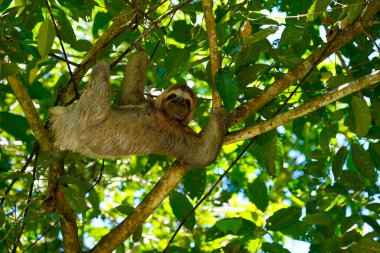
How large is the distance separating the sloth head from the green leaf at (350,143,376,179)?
7.09 ft

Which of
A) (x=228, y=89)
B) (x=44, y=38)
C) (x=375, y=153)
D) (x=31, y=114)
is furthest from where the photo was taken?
(x=375, y=153)

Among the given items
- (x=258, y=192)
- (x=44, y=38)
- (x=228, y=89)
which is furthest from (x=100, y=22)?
(x=258, y=192)

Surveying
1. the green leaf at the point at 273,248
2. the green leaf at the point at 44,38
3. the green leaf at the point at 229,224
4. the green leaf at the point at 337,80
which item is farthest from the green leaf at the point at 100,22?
the green leaf at the point at 273,248

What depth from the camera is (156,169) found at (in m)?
11.0

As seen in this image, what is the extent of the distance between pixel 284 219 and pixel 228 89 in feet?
5.33

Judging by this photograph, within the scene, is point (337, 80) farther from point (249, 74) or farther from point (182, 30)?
point (182, 30)

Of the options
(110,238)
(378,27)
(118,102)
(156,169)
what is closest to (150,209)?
(110,238)

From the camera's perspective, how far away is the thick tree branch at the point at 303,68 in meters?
6.35

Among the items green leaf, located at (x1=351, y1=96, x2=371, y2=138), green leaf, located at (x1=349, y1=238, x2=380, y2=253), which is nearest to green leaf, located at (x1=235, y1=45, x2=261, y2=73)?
green leaf, located at (x1=351, y1=96, x2=371, y2=138)

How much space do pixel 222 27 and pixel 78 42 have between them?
1.86 m

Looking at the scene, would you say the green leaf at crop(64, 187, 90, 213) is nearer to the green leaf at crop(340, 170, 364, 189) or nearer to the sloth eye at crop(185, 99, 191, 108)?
the sloth eye at crop(185, 99, 191, 108)

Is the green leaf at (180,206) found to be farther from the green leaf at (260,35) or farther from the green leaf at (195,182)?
the green leaf at (260,35)

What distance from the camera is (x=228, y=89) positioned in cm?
568

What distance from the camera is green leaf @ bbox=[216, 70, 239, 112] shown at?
5.64m
